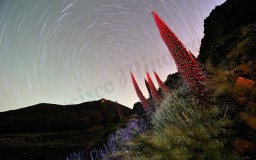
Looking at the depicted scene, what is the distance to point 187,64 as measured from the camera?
172 inches

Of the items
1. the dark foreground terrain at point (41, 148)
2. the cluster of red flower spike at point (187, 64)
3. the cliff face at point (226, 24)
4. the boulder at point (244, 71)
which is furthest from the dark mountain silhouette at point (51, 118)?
the cluster of red flower spike at point (187, 64)

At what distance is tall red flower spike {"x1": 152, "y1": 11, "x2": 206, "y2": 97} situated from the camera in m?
4.32

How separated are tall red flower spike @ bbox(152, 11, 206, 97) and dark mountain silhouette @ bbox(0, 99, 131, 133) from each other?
33199 millimetres

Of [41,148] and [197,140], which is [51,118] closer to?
[41,148]

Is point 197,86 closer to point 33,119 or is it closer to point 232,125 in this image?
point 232,125

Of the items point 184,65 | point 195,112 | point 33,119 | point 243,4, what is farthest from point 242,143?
point 33,119

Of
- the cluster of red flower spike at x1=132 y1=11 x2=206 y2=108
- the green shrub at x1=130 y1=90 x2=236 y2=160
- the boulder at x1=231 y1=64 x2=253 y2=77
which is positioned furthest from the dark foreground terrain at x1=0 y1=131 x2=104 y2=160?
the cluster of red flower spike at x1=132 y1=11 x2=206 y2=108

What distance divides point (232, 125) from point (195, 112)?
810 millimetres

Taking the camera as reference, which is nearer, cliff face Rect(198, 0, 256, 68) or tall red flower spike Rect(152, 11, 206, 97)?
tall red flower spike Rect(152, 11, 206, 97)

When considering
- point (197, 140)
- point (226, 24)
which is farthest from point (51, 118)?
point (197, 140)

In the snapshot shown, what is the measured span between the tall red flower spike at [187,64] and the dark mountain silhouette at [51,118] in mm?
33199

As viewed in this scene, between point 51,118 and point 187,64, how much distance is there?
5027cm

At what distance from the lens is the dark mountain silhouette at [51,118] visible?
4288 cm

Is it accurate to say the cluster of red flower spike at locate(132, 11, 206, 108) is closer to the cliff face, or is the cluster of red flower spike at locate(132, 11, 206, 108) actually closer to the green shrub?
the green shrub
